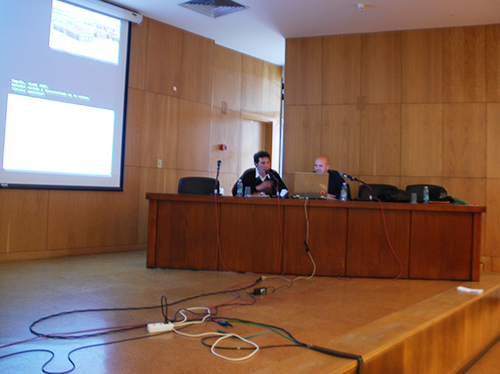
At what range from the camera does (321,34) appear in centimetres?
620

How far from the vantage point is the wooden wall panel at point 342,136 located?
6081mm

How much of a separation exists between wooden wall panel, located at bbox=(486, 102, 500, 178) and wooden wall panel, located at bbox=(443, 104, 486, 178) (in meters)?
0.05

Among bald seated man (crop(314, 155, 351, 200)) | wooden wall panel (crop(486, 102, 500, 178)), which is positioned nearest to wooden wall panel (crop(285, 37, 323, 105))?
bald seated man (crop(314, 155, 351, 200))

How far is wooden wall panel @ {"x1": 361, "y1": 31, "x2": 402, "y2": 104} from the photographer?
5.92 meters

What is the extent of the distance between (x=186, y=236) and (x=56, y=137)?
2.06 meters

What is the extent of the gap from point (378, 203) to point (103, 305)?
2609mm

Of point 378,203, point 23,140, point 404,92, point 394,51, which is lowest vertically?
point 378,203

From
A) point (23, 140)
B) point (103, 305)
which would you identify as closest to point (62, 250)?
point (23, 140)

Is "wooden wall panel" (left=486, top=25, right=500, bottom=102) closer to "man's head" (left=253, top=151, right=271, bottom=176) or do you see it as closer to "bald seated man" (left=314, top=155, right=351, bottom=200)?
"bald seated man" (left=314, top=155, right=351, bottom=200)

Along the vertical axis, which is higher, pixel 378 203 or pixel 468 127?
pixel 468 127

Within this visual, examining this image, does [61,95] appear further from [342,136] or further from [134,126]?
[342,136]

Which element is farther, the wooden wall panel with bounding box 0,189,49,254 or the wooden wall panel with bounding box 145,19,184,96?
the wooden wall panel with bounding box 145,19,184,96

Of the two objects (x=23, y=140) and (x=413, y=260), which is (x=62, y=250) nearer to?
(x=23, y=140)

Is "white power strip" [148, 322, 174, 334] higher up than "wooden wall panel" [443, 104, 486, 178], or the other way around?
"wooden wall panel" [443, 104, 486, 178]
